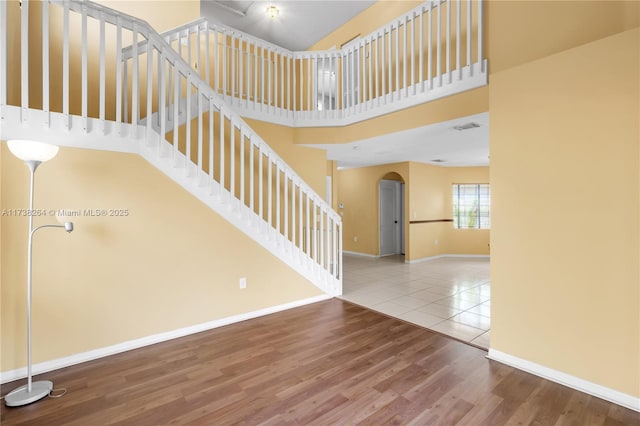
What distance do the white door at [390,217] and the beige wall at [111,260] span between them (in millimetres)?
5291

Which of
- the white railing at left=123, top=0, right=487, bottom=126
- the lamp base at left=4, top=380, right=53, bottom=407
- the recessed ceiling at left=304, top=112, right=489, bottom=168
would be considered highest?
the white railing at left=123, top=0, right=487, bottom=126

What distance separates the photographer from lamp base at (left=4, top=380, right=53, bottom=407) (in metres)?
1.91

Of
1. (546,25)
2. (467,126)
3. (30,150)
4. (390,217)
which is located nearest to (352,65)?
(467,126)

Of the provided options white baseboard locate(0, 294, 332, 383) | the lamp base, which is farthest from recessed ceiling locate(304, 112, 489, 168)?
the lamp base

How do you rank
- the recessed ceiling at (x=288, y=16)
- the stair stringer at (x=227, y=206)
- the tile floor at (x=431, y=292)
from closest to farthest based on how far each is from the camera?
the stair stringer at (x=227, y=206), the tile floor at (x=431, y=292), the recessed ceiling at (x=288, y=16)

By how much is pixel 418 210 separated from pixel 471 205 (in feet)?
6.09

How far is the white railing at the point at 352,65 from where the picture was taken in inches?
130

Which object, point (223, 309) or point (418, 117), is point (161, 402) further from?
point (418, 117)

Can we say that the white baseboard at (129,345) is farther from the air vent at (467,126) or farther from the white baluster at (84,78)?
the air vent at (467,126)

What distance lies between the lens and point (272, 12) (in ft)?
18.4

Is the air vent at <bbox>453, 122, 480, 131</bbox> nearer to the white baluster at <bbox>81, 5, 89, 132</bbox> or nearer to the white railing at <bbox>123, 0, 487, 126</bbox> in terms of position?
the white railing at <bbox>123, 0, 487, 126</bbox>

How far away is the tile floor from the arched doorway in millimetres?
1019

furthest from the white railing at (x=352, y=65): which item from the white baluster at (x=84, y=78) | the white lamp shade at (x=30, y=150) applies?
the white lamp shade at (x=30, y=150)

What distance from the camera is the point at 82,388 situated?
2.11m
